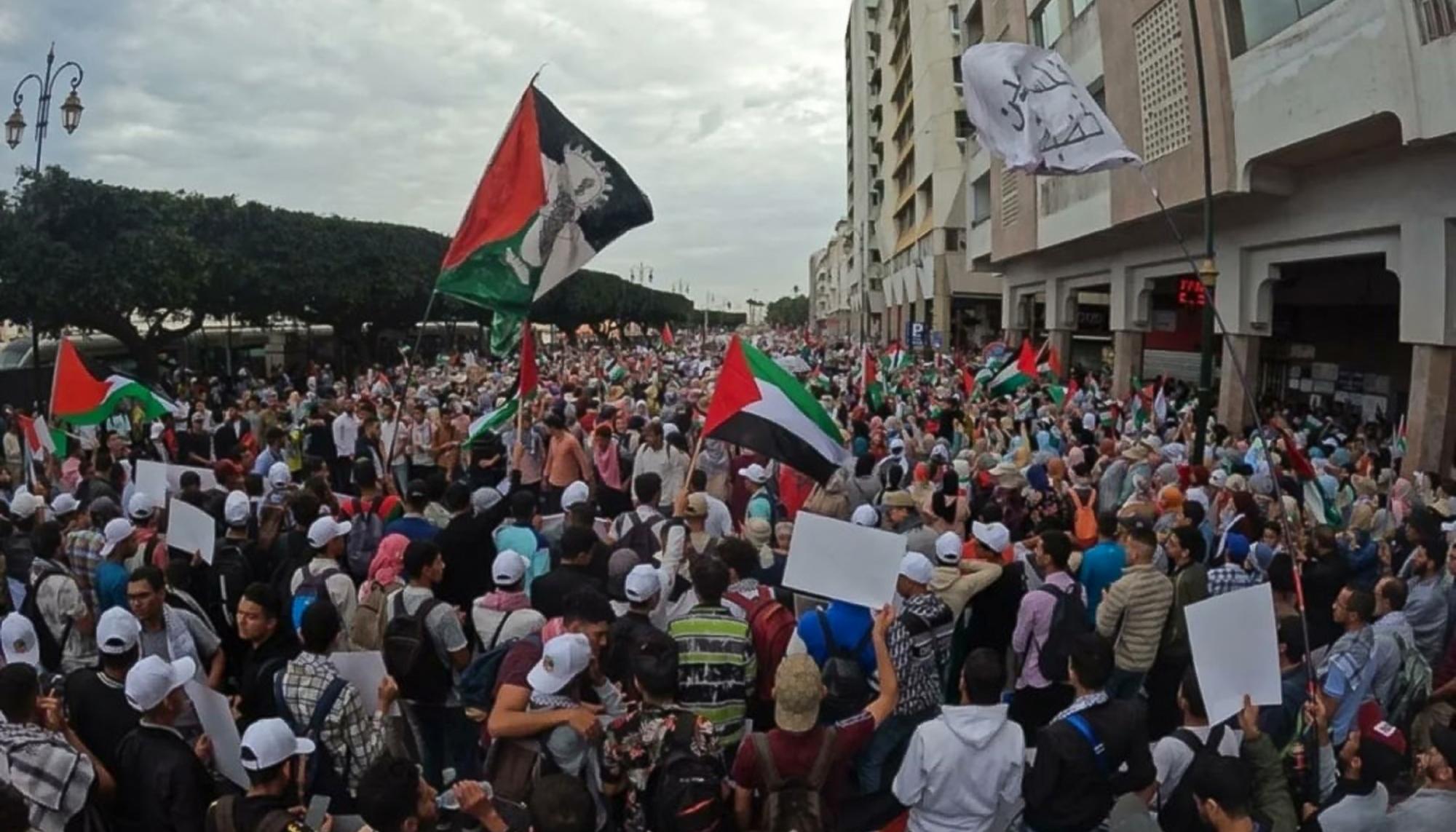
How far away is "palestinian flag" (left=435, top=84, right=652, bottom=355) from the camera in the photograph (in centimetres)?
770

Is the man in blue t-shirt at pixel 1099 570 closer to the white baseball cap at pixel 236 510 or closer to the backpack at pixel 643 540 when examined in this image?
the backpack at pixel 643 540

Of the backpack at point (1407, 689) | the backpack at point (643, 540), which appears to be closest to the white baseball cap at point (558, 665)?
the backpack at point (643, 540)

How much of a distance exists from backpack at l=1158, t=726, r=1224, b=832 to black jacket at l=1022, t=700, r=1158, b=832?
0.55ft

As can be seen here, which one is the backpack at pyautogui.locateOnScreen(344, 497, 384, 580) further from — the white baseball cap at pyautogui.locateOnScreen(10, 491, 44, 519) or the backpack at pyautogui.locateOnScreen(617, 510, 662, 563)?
the white baseball cap at pyautogui.locateOnScreen(10, 491, 44, 519)

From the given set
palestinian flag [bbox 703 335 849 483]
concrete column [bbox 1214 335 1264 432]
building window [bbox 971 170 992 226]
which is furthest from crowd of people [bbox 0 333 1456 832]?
building window [bbox 971 170 992 226]

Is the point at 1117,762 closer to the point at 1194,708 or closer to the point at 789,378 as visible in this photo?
the point at 1194,708

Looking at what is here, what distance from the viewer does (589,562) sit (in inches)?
238

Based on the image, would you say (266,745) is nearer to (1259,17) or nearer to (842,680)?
(842,680)

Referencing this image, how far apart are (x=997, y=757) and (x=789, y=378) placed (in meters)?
4.18

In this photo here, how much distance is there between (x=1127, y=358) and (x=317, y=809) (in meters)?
23.3

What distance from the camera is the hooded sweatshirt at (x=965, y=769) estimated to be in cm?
375

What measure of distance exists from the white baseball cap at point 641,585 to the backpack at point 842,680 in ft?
2.62

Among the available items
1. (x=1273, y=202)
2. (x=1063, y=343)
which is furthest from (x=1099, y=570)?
(x=1063, y=343)

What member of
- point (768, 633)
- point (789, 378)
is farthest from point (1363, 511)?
point (768, 633)
